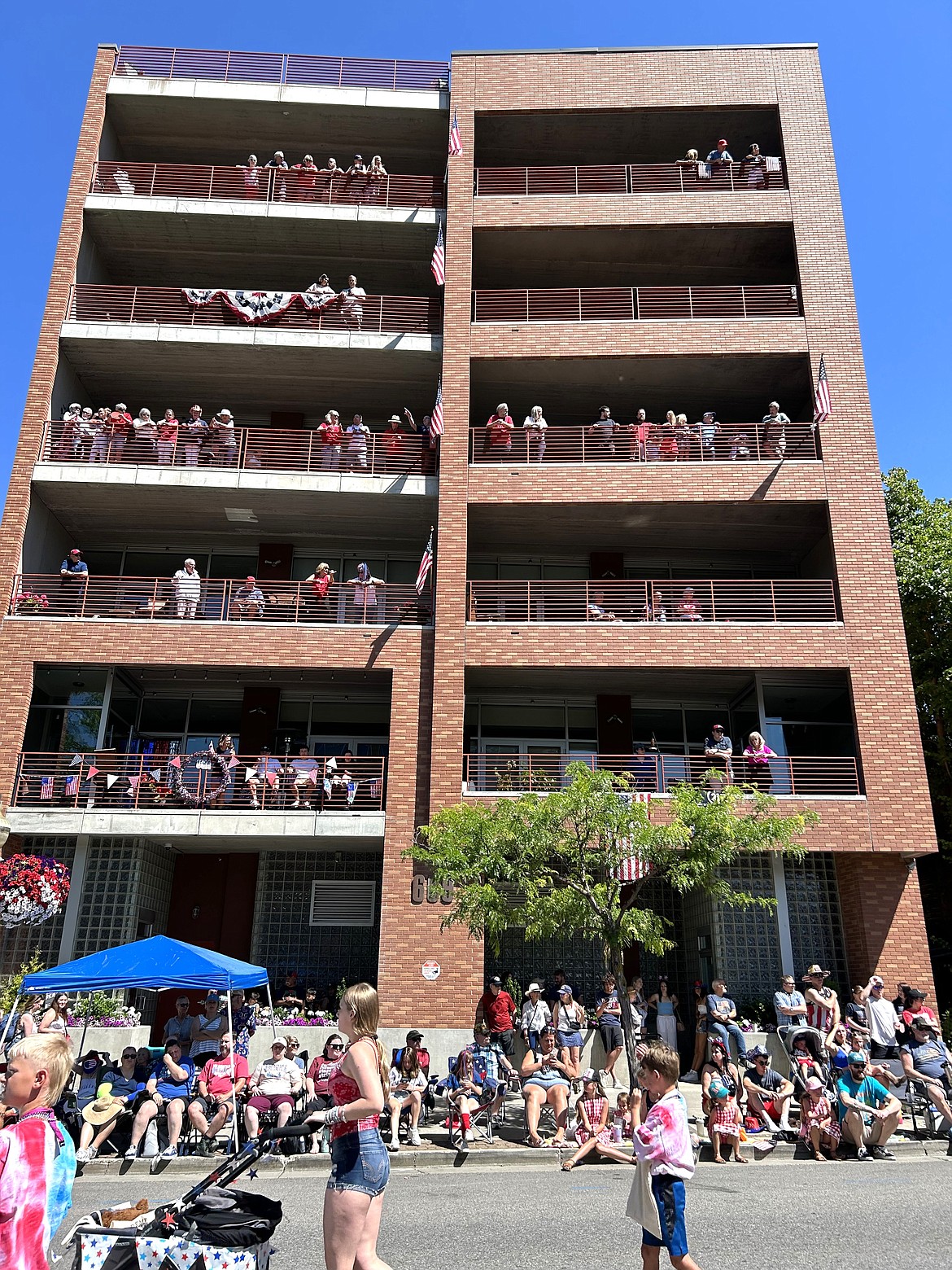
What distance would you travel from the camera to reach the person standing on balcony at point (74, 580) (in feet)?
72.5

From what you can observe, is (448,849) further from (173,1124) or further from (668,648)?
(668,648)

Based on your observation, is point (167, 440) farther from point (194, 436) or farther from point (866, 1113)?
point (866, 1113)

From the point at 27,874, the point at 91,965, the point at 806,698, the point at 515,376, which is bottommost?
the point at 91,965

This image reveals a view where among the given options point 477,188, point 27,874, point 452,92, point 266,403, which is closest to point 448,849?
point 27,874

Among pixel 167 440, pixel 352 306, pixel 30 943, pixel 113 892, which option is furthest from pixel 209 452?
pixel 30 943

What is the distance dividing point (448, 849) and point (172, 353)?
15170 millimetres

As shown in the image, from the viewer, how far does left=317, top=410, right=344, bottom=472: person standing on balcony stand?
76.5ft

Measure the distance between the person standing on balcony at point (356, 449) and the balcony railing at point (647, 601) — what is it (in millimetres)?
3881

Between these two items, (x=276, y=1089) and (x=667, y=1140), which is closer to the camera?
(x=667, y=1140)

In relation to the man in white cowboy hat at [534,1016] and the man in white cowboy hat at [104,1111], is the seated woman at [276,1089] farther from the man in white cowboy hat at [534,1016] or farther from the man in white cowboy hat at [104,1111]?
the man in white cowboy hat at [534,1016]

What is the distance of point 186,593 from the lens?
71.9ft

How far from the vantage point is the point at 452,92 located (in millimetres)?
26188

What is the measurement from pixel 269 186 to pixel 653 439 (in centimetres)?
1196

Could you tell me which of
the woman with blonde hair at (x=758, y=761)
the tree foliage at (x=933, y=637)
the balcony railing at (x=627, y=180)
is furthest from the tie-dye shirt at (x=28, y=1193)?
the tree foliage at (x=933, y=637)
